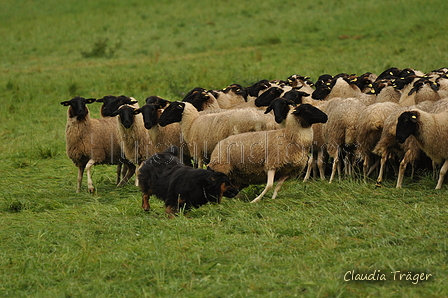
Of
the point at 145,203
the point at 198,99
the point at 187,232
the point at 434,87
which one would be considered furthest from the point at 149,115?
the point at 434,87

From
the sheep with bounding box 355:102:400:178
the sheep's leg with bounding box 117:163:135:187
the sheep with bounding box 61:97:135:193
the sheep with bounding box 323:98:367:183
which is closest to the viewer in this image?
the sheep with bounding box 355:102:400:178

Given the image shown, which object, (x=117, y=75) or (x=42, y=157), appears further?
(x=117, y=75)

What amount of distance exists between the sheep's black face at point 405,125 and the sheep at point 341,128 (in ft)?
3.49

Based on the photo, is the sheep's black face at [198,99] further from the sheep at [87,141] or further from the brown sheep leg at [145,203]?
the brown sheep leg at [145,203]

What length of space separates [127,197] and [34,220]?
70.4 inches

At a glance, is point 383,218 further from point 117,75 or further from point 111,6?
point 111,6

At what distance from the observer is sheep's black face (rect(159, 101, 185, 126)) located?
961cm

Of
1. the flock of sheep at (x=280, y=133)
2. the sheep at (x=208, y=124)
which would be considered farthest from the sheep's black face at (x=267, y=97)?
the sheep at (x=208, y=124)

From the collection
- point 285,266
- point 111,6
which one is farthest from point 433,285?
point 111,6

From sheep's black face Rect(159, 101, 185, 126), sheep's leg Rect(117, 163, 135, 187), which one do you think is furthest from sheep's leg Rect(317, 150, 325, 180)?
sheep's leg Rect(117, 163, 135, 187)

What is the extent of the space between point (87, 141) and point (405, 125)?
5.02 meters

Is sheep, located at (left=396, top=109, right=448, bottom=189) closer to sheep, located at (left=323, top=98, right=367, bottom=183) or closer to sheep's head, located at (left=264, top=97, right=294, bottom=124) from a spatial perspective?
sheep, located at (left=323, top=98, right=367, bottom=183)

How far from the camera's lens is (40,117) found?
16.9m

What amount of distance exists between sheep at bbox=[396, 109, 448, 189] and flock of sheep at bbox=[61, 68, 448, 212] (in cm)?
1
